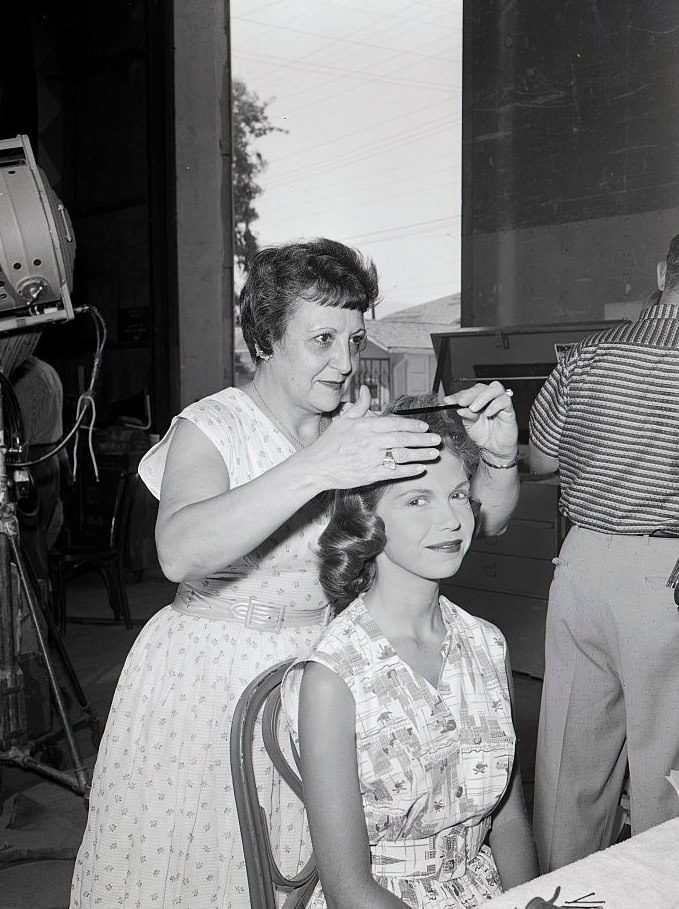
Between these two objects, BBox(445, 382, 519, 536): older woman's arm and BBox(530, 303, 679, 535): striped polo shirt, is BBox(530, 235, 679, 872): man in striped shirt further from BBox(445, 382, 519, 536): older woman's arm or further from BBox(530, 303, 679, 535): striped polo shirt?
BBox(445, 382, 519, 536): older woman's arm

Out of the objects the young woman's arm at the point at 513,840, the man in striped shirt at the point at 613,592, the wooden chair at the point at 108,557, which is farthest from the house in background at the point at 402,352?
the young woman's arm at the point at 513,840

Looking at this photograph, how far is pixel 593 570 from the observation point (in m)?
2.18

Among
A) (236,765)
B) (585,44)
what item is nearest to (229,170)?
(585,44)

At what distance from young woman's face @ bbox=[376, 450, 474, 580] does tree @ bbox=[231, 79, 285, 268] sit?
17.1ft

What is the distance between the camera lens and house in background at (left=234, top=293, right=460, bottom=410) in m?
5.39

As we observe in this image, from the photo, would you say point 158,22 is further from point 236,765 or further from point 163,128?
point 236,765

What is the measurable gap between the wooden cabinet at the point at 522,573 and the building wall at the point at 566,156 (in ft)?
3.99

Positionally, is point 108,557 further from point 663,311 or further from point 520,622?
point 663,311

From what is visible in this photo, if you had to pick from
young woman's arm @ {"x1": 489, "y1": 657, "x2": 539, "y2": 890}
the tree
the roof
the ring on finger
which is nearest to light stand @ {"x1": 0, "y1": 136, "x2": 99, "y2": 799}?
young woman's arm @ {"x1": 489, "y1": 657, "x2": 539, "y2": 890}

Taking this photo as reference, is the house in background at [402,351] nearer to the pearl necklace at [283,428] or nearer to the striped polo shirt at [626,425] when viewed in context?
the striped polo shirt at [626,425]

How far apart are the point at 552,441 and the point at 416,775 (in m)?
1.24

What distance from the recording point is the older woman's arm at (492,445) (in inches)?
57.9

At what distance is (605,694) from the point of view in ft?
7.34

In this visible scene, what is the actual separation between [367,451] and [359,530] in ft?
0.70
